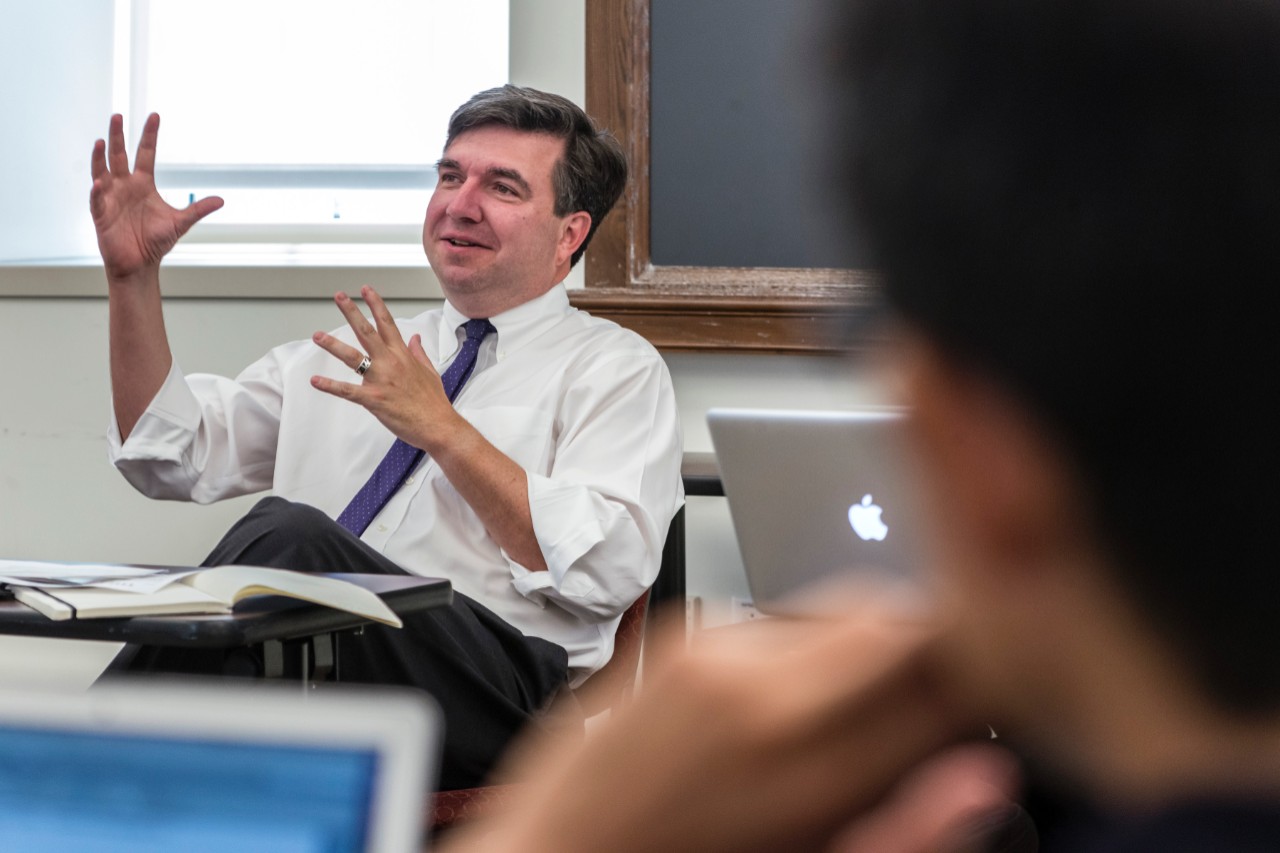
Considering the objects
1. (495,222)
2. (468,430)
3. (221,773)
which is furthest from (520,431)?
(221,773)

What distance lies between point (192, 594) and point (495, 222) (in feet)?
3.32

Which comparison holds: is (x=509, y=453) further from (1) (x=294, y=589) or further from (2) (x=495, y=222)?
(1) (x=294, y=589)

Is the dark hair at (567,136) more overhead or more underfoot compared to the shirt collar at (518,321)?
more overhead

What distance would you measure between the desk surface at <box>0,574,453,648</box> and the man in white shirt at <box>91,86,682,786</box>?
0.30m

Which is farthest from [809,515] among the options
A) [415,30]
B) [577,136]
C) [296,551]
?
[415,30]

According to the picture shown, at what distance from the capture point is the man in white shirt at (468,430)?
1548 mm

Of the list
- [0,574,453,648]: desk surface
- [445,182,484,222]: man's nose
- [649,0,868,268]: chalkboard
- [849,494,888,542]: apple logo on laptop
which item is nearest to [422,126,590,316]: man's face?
[445,182,484,222]: man's nose

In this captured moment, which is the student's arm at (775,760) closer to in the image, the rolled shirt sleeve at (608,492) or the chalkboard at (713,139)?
the rolled shirt sleeve at (608,492)

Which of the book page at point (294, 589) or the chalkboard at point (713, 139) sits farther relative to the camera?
the chalkboard at point (713, 139)

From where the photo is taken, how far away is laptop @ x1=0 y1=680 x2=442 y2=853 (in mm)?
376

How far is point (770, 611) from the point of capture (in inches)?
64.7

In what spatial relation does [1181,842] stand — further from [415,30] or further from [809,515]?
[415,30]

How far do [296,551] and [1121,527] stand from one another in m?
1.31

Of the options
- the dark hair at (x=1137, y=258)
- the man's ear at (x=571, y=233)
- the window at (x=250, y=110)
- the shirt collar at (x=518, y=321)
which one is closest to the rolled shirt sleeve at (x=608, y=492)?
the shirt collar at (x=518, y=321)
